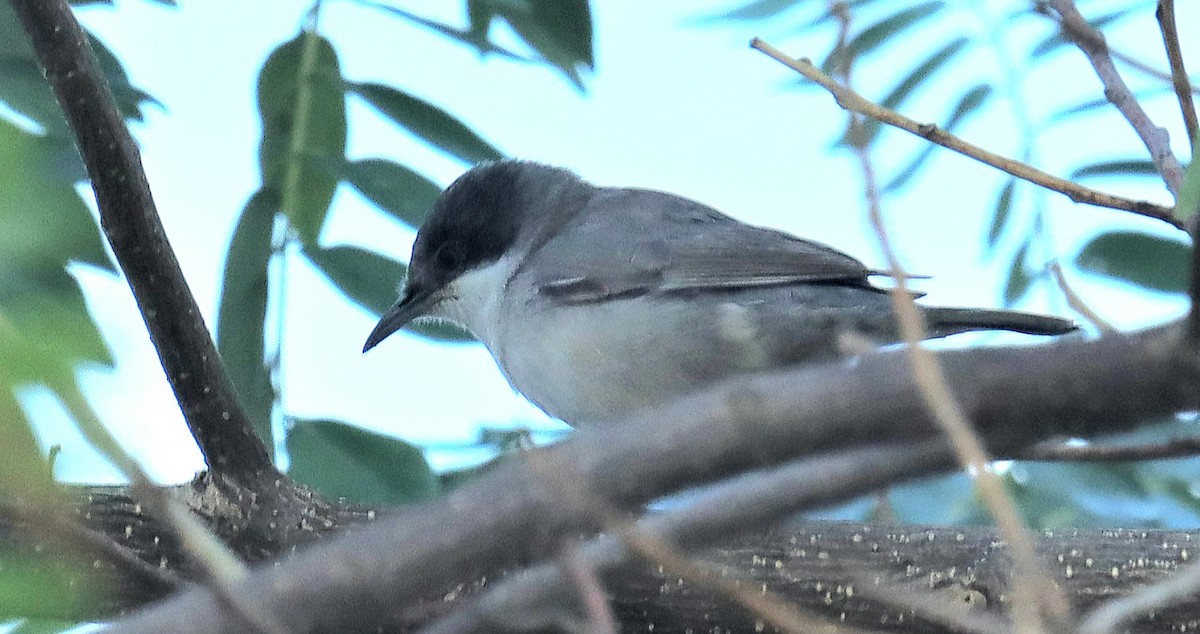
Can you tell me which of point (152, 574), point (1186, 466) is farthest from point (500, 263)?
point (152, 574)

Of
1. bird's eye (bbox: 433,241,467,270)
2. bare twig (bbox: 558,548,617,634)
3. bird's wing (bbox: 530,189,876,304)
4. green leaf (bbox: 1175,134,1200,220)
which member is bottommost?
bare twig (bbox: 558,548,617,634)

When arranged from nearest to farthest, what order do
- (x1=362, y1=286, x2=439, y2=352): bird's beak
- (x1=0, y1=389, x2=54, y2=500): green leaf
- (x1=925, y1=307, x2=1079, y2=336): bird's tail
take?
1. (x1=0, y1=389, x2=54, y2=500): green leaf
2. (x1=925, y1=307, x2=1079, y2=336): bird's tail
3. (x1=362, y1=286, x2=439, y2=352): bird's beak

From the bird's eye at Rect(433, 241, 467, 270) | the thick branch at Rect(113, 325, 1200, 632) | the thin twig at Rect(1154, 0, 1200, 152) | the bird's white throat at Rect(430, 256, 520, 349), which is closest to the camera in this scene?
the thick branch at Rect(113, 325, 1200, 632)

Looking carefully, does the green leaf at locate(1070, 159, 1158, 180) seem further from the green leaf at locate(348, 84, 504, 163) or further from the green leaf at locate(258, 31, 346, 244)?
the green leaf at locate(258, 31, 346, 244)

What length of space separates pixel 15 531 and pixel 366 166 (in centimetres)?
101

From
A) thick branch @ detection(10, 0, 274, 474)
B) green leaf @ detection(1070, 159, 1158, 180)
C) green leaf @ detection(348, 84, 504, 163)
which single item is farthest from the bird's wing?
thick branch @ detection(10, 0, 274, 474)

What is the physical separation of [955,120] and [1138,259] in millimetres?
517

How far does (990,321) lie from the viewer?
2.29m

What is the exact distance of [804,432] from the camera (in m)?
0.79

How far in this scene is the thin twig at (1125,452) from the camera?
1000 millimetres

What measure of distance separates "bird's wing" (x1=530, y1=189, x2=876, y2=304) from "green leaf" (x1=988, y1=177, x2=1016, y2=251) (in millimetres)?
334

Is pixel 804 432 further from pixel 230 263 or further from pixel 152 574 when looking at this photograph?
pixel 230 263

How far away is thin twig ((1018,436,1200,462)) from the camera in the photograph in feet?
3.28

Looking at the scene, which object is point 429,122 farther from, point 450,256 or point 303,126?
point 450,256
